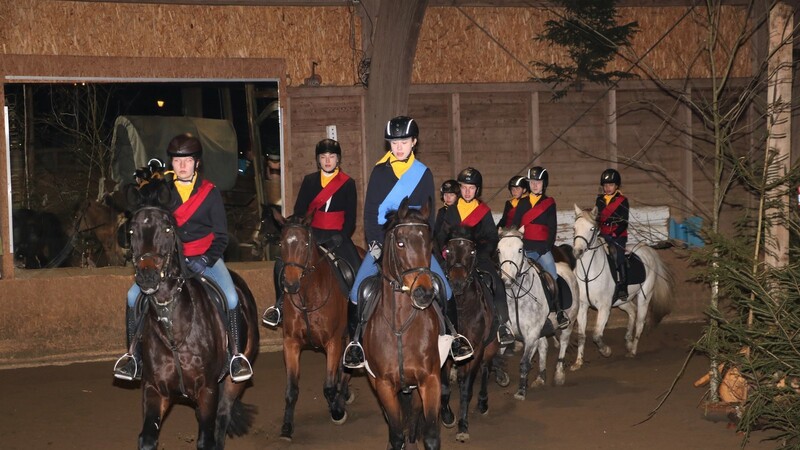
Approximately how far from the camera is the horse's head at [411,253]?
6.66m

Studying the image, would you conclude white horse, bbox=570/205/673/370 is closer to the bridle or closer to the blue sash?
the blue sash

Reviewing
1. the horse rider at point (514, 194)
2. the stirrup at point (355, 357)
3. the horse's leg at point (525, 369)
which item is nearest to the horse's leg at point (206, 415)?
the stirrup at point (355, 357)

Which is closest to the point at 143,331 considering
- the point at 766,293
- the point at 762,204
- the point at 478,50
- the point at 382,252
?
the point at 382,252

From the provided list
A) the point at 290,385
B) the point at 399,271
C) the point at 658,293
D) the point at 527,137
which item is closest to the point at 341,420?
the point at 290,385

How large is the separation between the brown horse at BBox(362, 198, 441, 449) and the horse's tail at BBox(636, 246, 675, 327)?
8.06 meters

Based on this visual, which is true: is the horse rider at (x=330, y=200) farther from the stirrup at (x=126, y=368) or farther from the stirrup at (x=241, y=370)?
the stirrup at (x=126, y=368)

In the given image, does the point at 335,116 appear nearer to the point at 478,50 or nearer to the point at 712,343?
the point at 478,50

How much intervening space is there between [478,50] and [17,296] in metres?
8.15

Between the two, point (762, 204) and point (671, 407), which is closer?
point (762, 204)

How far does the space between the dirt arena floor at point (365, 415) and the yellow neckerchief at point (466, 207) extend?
2.21m

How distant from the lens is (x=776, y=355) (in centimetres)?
775

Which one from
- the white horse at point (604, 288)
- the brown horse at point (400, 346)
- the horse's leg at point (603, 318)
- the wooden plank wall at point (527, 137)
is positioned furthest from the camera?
the wooden plank wall at point (527, 137)

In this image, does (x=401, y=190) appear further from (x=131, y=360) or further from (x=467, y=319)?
(x=131, y=360)

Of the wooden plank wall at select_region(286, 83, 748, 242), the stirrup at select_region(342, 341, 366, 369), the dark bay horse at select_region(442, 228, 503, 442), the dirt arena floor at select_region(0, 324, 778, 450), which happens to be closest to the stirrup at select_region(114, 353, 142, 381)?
the stirrup at select_region(342, 341, 366, 369)
